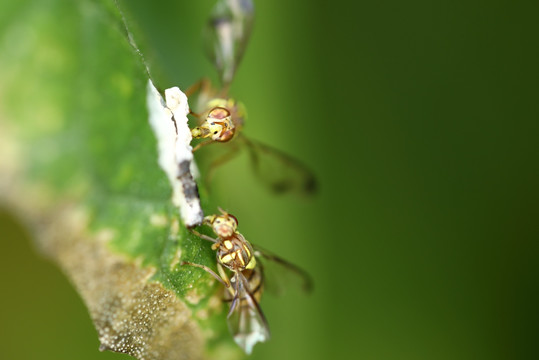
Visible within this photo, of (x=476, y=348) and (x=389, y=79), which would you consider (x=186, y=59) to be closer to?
(x=389, y=79)

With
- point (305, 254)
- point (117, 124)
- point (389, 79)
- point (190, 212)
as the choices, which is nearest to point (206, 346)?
point (190, 212)

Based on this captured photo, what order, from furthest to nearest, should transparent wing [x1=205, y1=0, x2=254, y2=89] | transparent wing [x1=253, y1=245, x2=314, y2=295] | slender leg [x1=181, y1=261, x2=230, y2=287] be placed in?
transparent wing [x1=205, y1=0, x2=254, y2=89] < transparent wing [x1=253, y1=245, x2=314, y2=295] < slender leg [x1=181, y1=261, x2=230, y2=287]

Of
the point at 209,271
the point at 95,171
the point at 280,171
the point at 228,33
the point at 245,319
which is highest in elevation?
the point at 228,33

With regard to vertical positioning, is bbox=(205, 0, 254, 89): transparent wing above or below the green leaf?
above

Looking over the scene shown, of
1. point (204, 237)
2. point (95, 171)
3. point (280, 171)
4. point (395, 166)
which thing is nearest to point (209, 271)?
point (204, 237)

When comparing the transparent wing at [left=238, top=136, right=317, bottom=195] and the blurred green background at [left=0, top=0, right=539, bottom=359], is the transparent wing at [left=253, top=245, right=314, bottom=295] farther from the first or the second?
the transparent wing at [left=238, top=136, right=317, bottom=195]

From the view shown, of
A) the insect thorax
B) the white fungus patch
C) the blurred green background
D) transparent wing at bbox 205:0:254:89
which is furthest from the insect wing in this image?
transparent wing at bbox 205:0:254:89

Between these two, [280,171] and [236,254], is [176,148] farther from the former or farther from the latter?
[280,171]
